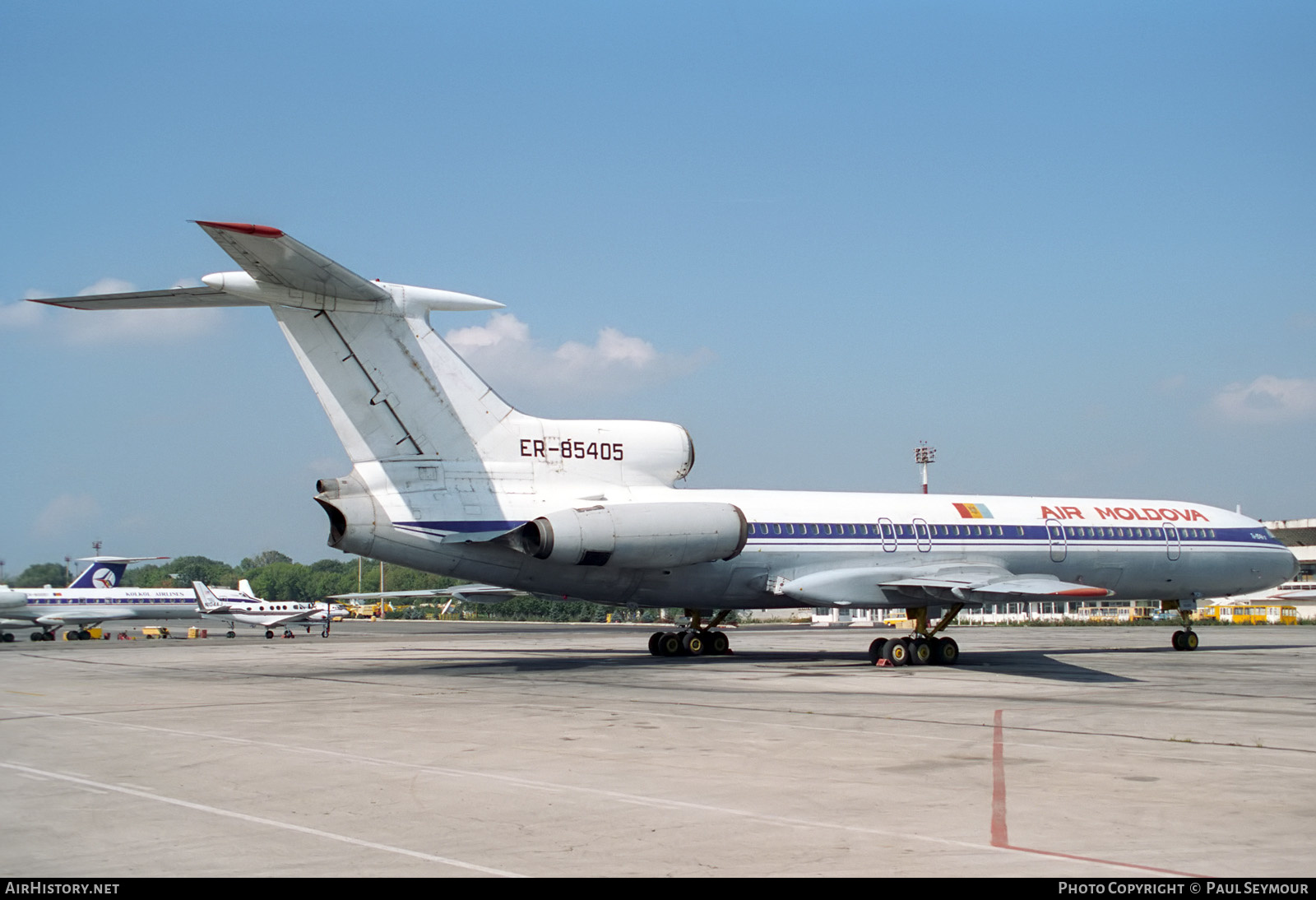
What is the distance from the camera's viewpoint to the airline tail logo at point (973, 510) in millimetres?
25953

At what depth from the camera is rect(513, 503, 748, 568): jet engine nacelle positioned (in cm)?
1941

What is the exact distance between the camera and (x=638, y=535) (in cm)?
2027

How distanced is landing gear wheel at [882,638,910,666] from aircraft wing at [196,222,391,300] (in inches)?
490

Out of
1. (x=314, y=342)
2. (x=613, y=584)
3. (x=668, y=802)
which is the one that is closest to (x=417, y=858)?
(x=668, y=802)

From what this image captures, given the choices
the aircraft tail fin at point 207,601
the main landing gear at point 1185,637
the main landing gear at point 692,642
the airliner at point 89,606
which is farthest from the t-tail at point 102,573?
the main landing gear at point 1185,637

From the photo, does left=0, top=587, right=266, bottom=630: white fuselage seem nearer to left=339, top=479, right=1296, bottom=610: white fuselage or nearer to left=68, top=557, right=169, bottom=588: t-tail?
left=68, top=557, right=169, bottom=588: t-tail

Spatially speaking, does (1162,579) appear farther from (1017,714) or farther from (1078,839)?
(1078,839)

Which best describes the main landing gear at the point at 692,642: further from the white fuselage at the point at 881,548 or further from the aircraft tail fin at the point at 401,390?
the aircraft tail fin at the point at 401,390

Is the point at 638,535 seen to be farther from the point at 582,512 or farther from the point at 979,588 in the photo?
the point at 979,588

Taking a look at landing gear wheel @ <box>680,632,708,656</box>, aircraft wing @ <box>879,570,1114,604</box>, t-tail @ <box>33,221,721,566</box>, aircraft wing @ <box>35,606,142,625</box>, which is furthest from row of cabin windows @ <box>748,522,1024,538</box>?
aircraft wing @ <box>35,606,142,625</box>

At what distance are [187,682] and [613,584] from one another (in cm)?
811

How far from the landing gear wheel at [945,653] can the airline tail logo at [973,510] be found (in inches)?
154

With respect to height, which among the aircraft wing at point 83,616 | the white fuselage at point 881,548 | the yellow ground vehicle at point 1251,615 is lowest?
the aircraft wing at point 83,616

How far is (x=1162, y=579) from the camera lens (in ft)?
93.4
